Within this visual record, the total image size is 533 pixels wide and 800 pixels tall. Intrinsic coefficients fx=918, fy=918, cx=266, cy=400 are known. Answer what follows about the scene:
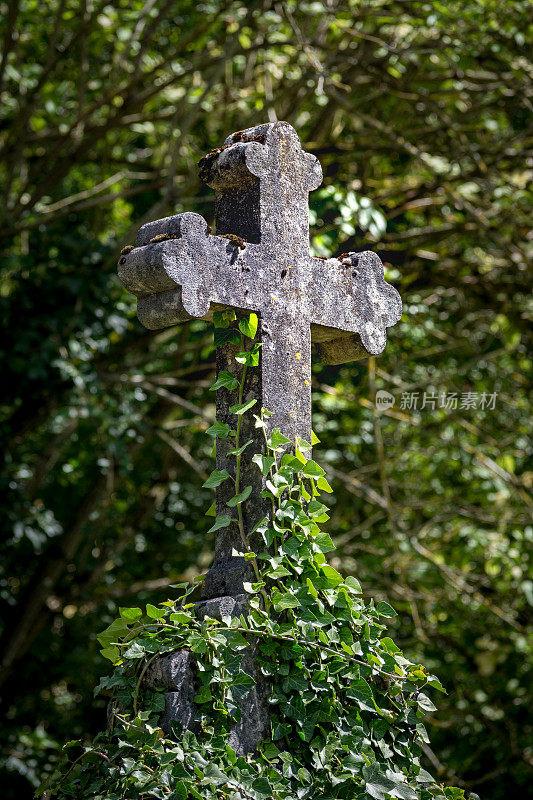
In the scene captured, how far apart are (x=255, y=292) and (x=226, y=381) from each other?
0.71 feet

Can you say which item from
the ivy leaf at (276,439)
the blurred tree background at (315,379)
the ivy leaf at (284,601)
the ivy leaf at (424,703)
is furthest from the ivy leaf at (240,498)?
the blurred tree background at (315,379)

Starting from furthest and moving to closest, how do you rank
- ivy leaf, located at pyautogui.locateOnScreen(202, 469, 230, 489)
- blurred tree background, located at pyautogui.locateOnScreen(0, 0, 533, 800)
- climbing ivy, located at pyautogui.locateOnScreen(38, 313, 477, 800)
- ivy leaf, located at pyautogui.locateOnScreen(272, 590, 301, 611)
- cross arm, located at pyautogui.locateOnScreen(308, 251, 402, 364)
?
1. blurred tree background, located at pyautogui.locateOnScreen(0, 0, 533, 800)
2. cross arm, located at pyautogui.locateOnScreen(308, 251, 402, 364)
3. ivy leaf, located at pyautogui.locateOnScreen(202, 469, 230, 489)
4. ivy leaf, located at pyautogui.locateOnScreen(272, 590, 301, 611)
5. climbing ivy, located at pyautogui.locateOnScreen(38, 313, 477, 800)

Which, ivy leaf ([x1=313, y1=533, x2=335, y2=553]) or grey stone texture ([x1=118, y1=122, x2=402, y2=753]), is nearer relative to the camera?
grey stone texture ([x1=118, y1=122, x2=402, y2=753])

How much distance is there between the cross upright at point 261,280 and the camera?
196cm

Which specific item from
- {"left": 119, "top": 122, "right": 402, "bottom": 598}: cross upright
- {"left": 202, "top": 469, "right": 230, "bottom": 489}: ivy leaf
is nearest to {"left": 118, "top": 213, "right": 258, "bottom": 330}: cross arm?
{"left": 119, "top": 122, "right": 402, "bottom": 598}: cross upright

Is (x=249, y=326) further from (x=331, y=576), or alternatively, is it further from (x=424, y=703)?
(x=424, y=703)

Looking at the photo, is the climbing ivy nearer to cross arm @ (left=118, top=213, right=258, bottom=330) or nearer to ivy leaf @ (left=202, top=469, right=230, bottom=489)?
ivy leaf @ (left=202, top=469, right=230, bottom=489)

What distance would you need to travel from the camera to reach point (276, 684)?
6.42 ft

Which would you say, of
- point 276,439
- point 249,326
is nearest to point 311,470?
point 276,439

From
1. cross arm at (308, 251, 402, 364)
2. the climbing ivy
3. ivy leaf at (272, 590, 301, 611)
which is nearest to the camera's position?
the climbing ivy

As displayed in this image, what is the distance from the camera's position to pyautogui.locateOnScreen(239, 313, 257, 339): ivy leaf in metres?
2.06

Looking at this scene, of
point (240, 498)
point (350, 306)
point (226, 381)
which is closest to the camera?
point (240, 498)

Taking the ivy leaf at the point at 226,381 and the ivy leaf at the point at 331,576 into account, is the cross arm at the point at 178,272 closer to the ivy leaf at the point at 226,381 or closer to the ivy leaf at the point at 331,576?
the ivy leaf at the point at 226,381

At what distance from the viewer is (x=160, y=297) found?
6.48ft
